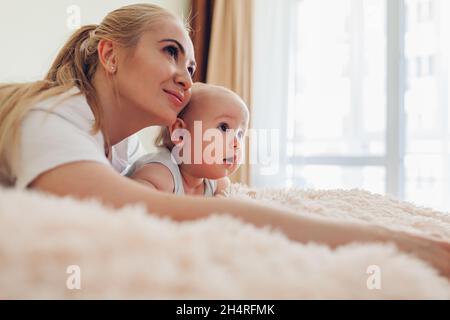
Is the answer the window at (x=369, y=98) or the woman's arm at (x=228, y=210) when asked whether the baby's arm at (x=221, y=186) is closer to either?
the woman's arm at (x=228, y=210)

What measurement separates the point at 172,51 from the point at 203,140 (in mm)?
271

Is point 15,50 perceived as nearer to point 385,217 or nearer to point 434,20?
point 385,217

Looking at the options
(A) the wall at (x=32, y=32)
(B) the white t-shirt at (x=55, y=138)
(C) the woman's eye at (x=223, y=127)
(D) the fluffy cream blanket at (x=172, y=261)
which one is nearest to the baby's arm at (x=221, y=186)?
(C) the woman's eye at (x=223, y=127)

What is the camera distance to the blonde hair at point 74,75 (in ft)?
2.33

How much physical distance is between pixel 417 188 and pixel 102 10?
2.19 meters

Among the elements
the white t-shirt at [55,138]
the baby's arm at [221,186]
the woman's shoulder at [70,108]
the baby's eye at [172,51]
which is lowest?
the baby's arm at [221,186]

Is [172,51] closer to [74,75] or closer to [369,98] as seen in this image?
[74,75]

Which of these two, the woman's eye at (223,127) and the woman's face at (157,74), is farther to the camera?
the woman's eye at (223,127)

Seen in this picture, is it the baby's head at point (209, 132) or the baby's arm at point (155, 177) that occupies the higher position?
the baby's head at point (209, 132)

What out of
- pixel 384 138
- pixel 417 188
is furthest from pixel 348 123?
pixel 417 188

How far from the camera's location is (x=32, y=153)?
647 millimetres

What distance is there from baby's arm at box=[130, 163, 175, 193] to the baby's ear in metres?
0.13

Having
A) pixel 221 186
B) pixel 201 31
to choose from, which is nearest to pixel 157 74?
pixel 221 186

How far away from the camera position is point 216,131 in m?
1.22
